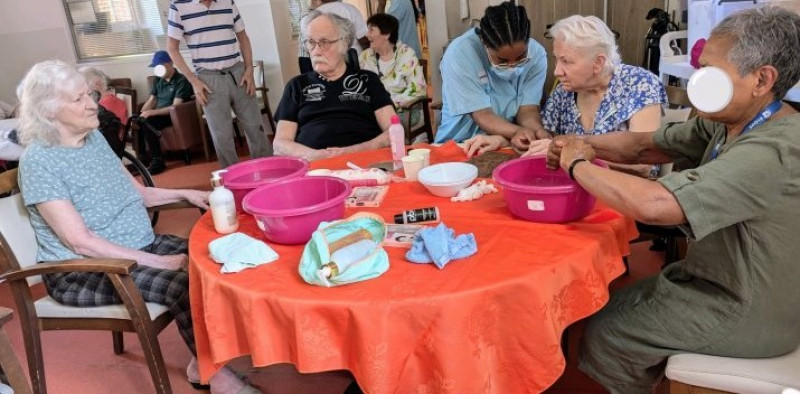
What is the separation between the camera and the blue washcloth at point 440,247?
1176 mm

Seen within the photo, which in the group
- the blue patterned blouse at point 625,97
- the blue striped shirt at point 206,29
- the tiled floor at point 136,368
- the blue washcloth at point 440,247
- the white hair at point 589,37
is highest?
the blue striped shirt at point 206,29

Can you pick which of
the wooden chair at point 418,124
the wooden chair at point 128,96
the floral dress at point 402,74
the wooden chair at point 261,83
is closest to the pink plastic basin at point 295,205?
the wooden chair at point 418,124

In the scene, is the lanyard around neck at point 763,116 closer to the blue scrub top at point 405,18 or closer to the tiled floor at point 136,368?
the tiled floor at point 136,368

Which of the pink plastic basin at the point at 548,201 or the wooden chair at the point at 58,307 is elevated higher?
the pink plastic basin at the point at 548,201

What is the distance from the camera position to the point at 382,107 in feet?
8.68

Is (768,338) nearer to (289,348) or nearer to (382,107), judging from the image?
(289,348)

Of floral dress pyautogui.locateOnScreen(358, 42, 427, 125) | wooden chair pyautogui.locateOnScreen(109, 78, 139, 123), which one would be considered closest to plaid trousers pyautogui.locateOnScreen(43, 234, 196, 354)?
floral dress pyautogui.locateOnScreen(358, 42, 427, 125)

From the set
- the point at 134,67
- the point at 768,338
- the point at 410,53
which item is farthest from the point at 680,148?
the point at 134,67

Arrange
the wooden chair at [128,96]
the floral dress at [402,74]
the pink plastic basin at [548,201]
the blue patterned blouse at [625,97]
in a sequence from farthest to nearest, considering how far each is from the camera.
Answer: the wooden chair at [128,96] < the floral dress at [402,74] < the blue patterned blouse at [625,97] < the pink plastic basin at [548,201]

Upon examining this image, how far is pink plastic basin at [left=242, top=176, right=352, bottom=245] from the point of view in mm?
1310

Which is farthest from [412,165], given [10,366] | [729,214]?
[10,366]

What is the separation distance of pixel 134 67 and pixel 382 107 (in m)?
5.01

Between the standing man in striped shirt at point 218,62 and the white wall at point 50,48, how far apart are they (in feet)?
5.63

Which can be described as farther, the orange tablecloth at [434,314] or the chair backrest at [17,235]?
the chair backrest at [17,235]
